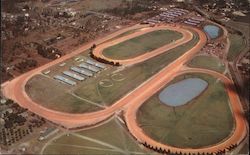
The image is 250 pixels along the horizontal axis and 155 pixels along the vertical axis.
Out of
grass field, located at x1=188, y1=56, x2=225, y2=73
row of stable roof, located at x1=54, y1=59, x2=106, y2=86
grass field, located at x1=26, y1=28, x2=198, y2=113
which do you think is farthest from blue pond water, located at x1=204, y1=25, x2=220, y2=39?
row of stable roof, located at x1=54, y1=59, x2=106, y2=86

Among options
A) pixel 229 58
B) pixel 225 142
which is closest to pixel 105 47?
pixel 229 58

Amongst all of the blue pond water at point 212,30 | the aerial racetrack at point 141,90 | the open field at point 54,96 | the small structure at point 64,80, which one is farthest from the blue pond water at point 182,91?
the blue pond water at point 212,30

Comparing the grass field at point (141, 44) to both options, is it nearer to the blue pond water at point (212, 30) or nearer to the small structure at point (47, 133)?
the blue pond water at point (212, 30)

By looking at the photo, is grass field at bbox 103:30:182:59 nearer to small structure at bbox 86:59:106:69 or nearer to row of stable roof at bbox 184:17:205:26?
small structure at bbox 86:59:106:69

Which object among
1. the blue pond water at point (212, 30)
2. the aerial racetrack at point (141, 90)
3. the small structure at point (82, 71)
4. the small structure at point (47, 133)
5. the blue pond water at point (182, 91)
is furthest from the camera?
the blue pond water at point (212, 30)

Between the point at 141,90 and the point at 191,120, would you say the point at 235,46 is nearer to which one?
the point at 141,90

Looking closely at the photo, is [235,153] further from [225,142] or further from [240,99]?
[240,99]
